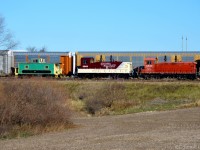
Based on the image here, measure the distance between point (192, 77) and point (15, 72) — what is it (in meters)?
21.2

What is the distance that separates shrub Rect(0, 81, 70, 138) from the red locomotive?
100 feet

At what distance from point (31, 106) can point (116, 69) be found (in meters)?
33.5

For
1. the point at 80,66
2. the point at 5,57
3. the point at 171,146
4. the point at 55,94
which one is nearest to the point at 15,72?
the point at 5,57

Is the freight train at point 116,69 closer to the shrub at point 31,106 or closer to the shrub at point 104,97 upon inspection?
the shrub at point 104,97

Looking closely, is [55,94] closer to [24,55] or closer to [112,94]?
[112,94]

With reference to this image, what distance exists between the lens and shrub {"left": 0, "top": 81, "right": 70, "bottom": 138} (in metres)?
17.6

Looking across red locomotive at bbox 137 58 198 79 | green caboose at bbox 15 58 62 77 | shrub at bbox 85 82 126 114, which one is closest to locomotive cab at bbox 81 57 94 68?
green caboose at bbox 15 58 62 77

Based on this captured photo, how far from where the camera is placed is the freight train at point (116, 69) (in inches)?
1994

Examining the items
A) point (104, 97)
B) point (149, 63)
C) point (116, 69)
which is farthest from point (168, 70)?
point (104, 97)

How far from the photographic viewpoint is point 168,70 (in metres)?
50.9

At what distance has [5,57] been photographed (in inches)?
2227

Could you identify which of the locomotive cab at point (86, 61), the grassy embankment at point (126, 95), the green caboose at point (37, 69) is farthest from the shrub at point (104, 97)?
the green caboose at point (37, 69)

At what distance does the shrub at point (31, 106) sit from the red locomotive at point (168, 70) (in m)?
30.5

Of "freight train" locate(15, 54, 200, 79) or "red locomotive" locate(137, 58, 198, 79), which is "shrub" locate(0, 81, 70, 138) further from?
"red locomotive" locate(137, 58, 198, 79)
